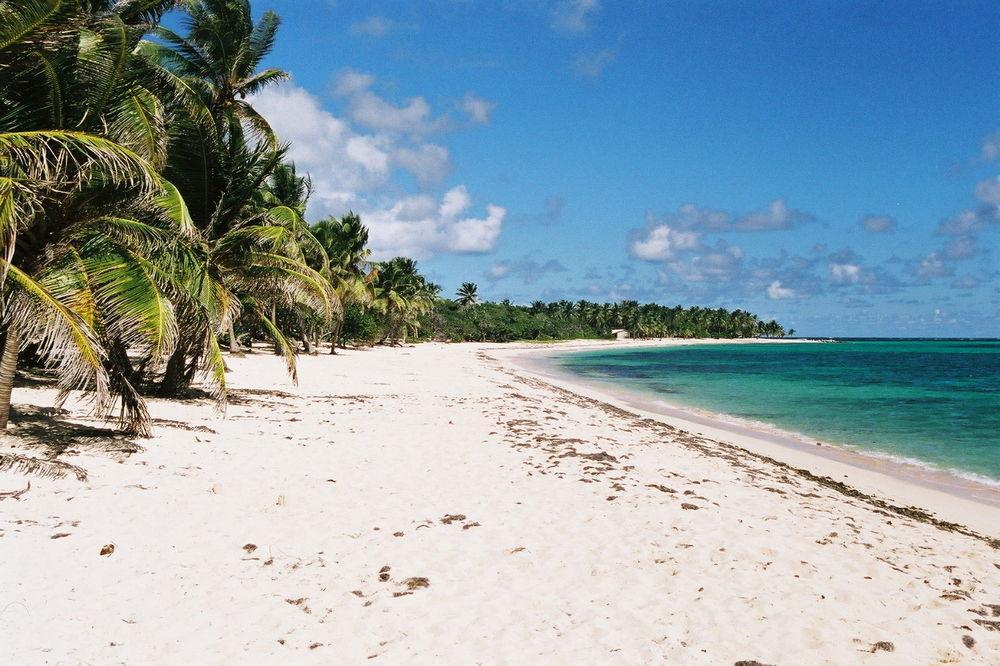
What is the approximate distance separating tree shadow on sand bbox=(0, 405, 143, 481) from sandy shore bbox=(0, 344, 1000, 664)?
61 millimetres

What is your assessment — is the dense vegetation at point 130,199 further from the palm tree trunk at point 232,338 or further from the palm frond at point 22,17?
the palm tree trunk at point 232,338

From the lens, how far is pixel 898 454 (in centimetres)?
1438

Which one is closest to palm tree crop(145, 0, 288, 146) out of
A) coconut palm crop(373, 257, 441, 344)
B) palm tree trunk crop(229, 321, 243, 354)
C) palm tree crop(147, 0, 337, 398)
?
palm tree crop(147, 0, 337, 398)

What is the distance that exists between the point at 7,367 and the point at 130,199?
2.56 metres

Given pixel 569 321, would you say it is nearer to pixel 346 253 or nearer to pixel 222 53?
pixel 346 253

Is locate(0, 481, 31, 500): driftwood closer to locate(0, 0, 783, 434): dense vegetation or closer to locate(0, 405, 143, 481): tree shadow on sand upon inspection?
locate(0, 405, 143, 481): tree shadow on sand

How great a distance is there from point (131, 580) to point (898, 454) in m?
16.4

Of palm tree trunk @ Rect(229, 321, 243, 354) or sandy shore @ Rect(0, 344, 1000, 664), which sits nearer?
sandy shore @ Rect(0, 344, 1000, 664)

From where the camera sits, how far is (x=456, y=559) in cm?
527

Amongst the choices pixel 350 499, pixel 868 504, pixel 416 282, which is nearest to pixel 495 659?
pixel 350 499

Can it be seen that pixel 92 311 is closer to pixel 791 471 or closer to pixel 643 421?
pixel 791 471

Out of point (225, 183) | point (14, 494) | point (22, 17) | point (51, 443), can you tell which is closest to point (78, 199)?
point (22, 17)

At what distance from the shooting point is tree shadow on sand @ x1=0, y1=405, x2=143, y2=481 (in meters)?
6.22

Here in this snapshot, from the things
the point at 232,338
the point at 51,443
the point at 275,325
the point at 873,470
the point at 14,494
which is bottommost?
the point at 873,470
